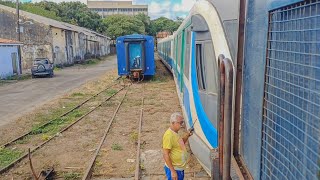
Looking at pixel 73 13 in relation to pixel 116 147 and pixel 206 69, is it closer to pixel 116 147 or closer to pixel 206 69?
pixel 116 147

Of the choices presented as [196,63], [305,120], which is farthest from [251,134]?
[196,63]

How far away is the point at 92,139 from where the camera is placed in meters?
10.4

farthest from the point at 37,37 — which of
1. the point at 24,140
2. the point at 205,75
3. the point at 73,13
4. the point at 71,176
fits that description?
the point at 73,13

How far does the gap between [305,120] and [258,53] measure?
1026mm

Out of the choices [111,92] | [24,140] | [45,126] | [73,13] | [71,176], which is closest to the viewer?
[71,176]

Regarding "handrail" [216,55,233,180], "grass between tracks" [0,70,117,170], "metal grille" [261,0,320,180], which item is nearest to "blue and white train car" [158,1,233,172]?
"handrail" [216,55,233,180]

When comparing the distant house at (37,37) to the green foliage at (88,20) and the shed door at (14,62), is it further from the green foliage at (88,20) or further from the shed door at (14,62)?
the green foliage at (88,20)

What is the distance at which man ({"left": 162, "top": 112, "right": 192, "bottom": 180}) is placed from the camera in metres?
5.07

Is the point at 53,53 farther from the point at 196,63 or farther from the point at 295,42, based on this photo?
the point at 295,42

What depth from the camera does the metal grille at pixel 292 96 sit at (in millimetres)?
1933

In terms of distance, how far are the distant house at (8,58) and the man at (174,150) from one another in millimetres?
25167

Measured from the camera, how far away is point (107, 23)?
8219 centimetres

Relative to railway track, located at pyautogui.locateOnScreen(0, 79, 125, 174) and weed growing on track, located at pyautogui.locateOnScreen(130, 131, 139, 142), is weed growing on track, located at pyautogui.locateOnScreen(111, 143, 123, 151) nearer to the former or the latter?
weed growing on track, located at pyautogui.locateOnScreen(130, 131, 139, 142)

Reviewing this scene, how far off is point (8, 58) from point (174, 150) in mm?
26533
